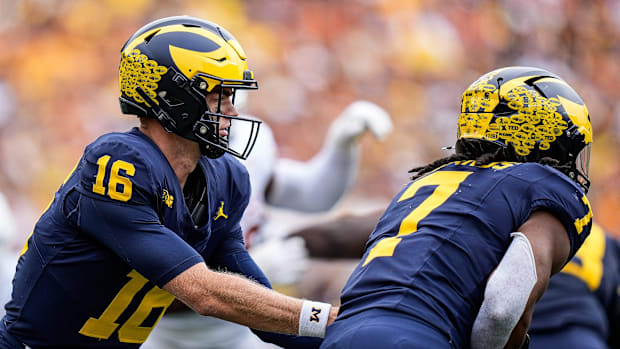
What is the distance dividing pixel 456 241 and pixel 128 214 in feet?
2.75

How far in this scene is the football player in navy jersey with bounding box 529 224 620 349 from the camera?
3721mm

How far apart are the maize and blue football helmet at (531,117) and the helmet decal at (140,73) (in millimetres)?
912

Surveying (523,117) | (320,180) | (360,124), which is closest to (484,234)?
(523,117)

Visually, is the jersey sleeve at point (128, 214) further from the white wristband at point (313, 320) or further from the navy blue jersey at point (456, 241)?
the navy blue jersey at point (456, 241)

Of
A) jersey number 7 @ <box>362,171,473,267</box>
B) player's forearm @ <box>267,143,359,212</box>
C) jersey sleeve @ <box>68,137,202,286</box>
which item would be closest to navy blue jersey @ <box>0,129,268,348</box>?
jersey sleeve @ <box>68,137,202,286</box>

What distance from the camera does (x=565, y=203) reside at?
6.73 feet

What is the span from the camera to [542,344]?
374cm

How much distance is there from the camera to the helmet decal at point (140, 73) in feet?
7.73

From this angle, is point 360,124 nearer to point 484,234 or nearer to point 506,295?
point 484,234

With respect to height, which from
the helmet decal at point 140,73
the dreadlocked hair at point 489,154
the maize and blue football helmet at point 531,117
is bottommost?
the dreadlocked hair at point 489,154

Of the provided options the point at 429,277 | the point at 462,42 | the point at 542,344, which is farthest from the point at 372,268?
the point at 462,42

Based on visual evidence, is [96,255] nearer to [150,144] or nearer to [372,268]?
[150,144]

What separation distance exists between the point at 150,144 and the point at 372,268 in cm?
73

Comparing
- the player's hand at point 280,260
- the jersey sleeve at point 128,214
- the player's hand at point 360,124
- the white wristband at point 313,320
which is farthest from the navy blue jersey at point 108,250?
the player's hand at point 360,124
